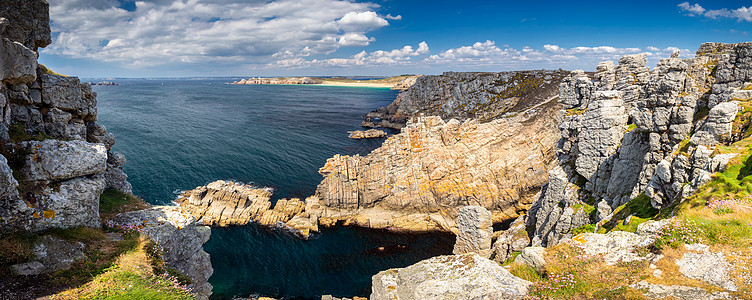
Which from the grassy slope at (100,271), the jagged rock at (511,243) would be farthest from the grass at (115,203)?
the jagged rock at (511,243)

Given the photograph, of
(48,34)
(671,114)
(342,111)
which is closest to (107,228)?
(48,34)

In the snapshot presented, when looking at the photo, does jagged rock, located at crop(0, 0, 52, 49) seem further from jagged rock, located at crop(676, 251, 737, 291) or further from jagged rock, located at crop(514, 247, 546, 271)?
jagged rock, located at crop(676, 251, 737, 291)

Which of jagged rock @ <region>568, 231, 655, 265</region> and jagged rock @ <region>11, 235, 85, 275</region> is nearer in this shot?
jagged rock @ <region>11, 235, 85, 275</region>

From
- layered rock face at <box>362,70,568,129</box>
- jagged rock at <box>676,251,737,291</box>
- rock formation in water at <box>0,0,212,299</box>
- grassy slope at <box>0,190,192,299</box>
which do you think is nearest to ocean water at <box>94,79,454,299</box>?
rock formation in water at <box>0,0,212,299</box>

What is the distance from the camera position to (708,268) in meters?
11.2

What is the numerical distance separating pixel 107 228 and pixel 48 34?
1050 cm

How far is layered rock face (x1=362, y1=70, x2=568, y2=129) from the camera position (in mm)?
72062

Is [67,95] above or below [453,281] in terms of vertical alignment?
above

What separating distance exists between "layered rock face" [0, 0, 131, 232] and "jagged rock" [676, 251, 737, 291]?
985 inches

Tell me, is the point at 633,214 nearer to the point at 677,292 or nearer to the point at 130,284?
the point at 677,292

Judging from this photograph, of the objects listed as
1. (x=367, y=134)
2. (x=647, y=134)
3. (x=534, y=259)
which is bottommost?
(x=367, y=134)

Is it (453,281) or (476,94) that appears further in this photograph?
(476,94)

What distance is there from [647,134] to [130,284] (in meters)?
30.3

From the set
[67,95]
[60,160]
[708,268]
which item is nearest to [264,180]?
[67,95]
